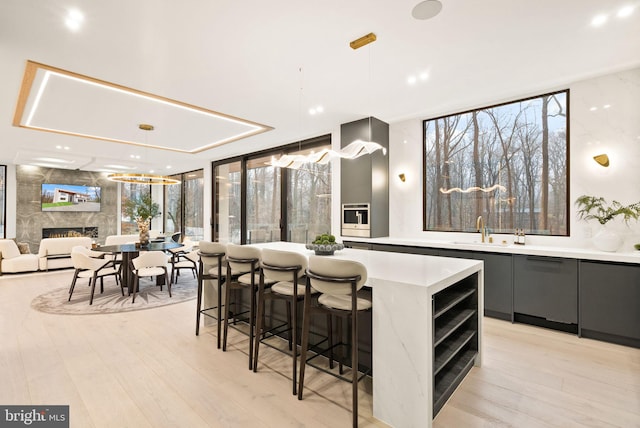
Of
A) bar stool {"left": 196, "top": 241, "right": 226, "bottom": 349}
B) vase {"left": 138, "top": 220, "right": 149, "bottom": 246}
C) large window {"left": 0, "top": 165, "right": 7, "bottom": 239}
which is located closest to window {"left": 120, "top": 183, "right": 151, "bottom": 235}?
large window {"left": 0, "top": 165, "right": 7, "bottom": 239}

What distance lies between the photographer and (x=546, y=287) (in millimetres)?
3309

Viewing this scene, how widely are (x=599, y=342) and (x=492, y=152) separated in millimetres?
2493

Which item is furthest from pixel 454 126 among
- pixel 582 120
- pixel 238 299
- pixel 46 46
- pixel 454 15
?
pixel 46 46

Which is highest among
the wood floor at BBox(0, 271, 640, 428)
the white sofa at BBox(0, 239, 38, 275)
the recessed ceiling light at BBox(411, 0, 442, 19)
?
the recessed ceiling light at BBox(411, 0, 442, 19)

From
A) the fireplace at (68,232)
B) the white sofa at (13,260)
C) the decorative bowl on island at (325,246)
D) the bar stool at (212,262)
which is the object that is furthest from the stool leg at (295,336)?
the fireplace at (68,232)

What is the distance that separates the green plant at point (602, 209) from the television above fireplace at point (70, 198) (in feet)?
39.4

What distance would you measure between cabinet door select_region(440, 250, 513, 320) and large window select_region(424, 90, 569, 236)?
696 mm

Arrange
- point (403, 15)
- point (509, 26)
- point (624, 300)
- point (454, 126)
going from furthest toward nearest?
1. point (454, 126)
2. point (624, 300)
3. point (509, 26)
4. point (403, 15)

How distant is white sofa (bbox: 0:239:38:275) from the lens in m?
6.23

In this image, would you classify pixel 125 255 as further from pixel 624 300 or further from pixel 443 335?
A: pixel 624 300

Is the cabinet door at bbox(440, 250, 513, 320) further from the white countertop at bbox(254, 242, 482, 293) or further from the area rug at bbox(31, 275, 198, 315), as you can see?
the area rug at bbox(31, 275, 198, 315)

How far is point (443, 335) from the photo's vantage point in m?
1.94

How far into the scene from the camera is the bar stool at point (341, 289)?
6.01ft

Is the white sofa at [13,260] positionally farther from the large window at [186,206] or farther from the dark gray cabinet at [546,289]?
the dark gray cabinet at [546,289]
